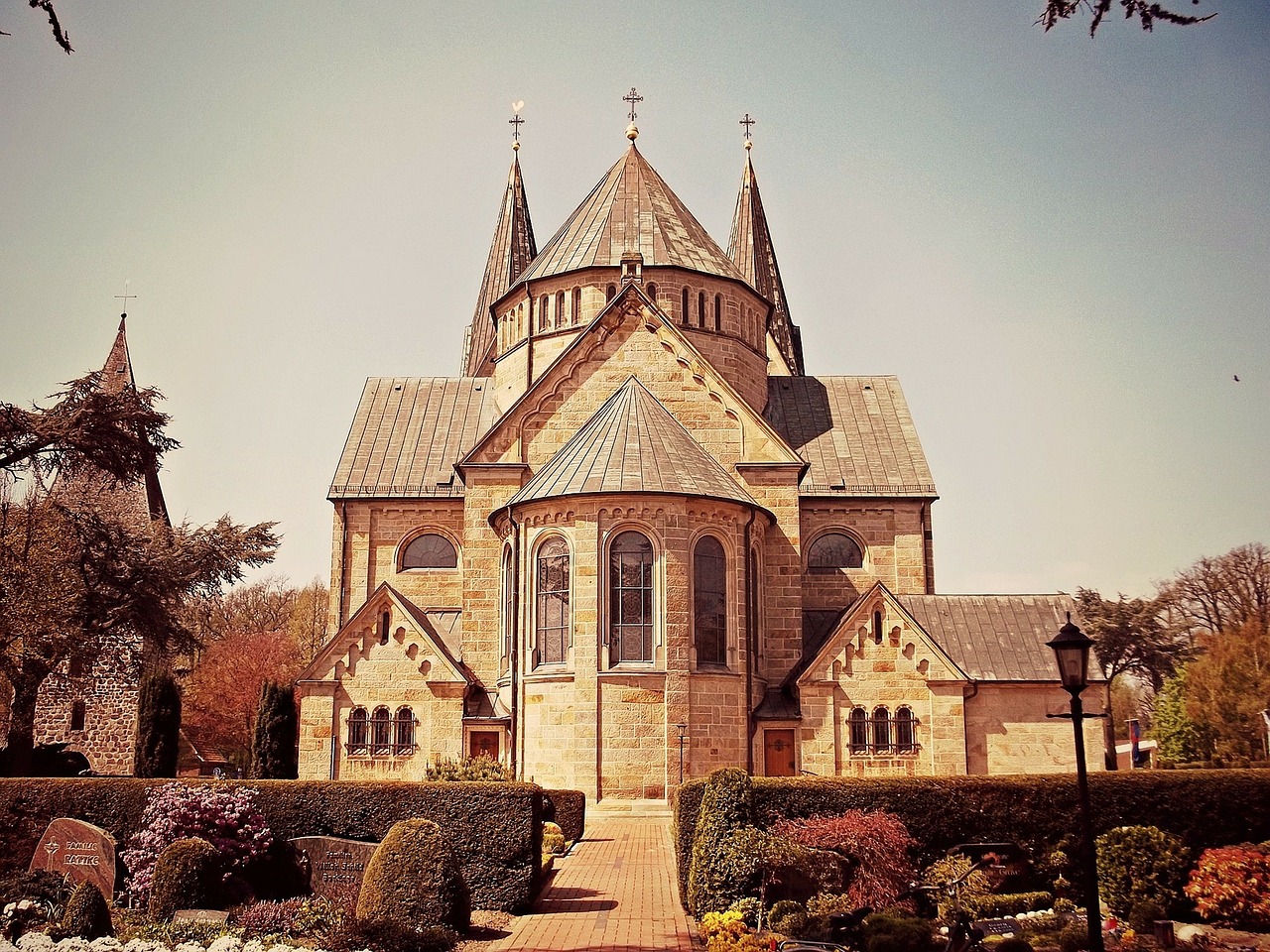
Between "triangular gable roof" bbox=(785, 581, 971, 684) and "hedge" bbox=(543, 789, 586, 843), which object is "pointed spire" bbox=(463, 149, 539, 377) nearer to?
"triangular gable roof" bbox=(785, 581, 971, 684)

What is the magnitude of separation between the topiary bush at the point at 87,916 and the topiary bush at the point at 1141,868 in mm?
13136

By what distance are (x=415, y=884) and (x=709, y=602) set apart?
16.8m

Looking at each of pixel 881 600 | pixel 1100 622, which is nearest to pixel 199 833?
pixel 881 600

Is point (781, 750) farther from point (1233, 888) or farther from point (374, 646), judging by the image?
point (1233, 888)

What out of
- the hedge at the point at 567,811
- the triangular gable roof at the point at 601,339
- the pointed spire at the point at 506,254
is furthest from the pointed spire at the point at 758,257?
the hedge at the point at 567,811

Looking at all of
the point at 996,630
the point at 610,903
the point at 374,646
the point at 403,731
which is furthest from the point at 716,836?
the point at 996,630

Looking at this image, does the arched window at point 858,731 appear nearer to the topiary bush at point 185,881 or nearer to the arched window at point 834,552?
the arched window at point 834,552

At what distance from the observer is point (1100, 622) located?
64.4 m

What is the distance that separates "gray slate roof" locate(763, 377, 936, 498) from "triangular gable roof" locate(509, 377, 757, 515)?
6.76 m

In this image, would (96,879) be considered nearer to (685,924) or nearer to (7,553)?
(685,924)

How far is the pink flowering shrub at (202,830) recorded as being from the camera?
19.3 metres

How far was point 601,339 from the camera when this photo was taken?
3650 cm

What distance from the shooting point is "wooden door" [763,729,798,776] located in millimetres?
33094

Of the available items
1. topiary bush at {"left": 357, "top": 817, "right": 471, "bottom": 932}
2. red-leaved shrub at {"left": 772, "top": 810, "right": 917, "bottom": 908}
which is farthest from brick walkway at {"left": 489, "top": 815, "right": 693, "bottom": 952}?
red-leaved shrub at {"left": 772, "top": 810, "right": 917, "bottom": 908}
